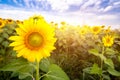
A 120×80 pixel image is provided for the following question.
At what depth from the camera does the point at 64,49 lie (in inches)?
173

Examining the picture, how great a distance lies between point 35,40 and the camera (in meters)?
1.68

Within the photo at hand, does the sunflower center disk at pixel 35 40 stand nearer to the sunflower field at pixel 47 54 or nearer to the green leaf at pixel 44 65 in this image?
the sunflower field at pixel 47 54

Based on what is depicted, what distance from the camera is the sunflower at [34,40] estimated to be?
165cm

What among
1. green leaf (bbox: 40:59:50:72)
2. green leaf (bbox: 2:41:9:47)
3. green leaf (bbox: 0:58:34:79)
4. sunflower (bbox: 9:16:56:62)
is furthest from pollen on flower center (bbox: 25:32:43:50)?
green leaf (bbox: 2:41:9:47)

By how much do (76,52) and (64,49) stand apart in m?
0.40

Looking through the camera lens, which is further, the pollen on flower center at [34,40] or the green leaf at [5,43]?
the green leaf at [5,43]

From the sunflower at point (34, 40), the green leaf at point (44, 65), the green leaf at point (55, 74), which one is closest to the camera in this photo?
the sunflower at point (34, 40)

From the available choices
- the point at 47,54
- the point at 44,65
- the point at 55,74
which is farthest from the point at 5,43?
the point at 47,54

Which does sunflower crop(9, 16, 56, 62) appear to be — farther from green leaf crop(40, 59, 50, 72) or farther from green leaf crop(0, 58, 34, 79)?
green leaf crop(40, 59, 50, 72)

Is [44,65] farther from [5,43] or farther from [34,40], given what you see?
[5,43]

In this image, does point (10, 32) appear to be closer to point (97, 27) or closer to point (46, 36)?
point (97, 27)

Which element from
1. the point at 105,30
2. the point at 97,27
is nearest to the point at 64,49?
the point at 97,27

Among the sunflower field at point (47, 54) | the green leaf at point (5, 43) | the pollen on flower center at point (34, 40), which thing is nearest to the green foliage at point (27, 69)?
the sunflower field at point (47, 54)

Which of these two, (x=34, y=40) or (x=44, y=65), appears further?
(x=44, y=65)
